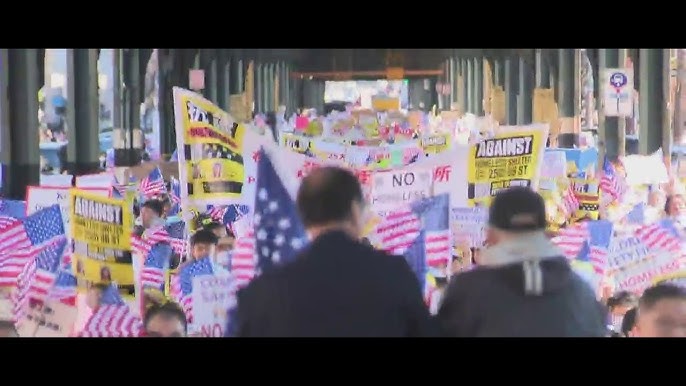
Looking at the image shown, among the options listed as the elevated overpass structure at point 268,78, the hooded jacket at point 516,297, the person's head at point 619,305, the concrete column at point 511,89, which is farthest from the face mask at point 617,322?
the concrete column at point 511,89

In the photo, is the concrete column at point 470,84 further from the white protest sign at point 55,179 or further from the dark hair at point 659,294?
Answer: the dark hair at point 659,294

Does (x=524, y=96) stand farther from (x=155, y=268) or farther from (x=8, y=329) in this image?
(x=8, y=329)

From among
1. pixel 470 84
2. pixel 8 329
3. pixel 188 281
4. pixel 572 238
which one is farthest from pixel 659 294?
pixel 470 84

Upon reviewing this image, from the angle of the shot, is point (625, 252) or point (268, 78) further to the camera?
point (268, 78)

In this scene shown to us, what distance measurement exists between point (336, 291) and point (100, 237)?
165cm

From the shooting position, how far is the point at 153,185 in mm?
6820

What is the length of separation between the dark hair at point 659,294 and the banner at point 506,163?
67cm

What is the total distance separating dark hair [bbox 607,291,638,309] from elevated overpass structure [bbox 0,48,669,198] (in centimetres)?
142

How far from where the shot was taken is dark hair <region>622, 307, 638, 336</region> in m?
4.78

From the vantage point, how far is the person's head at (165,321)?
4957 millimetres

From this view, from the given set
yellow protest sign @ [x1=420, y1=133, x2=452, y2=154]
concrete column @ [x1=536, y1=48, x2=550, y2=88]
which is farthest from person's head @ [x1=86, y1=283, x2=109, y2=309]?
concrete column @ [x1=536, y1=48, x2=550, y2=88]

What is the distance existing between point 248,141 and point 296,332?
4.68 ft
